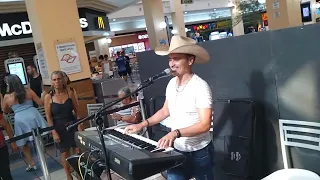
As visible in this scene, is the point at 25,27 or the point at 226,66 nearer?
the point at 226,66

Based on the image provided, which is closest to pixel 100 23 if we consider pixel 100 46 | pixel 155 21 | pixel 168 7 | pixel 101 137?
pixel 155 21

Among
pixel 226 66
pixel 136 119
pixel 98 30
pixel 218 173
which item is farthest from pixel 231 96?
pixel 98 30

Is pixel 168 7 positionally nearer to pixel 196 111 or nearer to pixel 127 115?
pixel 127 115

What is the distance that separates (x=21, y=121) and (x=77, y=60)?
5.86 ft

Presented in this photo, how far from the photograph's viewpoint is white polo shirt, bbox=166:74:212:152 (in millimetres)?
1677

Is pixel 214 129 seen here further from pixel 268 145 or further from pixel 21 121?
pixel 21 121

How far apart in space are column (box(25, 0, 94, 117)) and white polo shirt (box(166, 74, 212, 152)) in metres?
3.87

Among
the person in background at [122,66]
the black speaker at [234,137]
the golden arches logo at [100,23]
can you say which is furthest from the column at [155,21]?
the black speaker at [234,137]

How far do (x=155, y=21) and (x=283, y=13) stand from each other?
24.9 ft

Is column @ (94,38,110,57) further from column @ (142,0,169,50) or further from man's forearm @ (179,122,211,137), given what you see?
man's forearm @ (179,122,211,137)

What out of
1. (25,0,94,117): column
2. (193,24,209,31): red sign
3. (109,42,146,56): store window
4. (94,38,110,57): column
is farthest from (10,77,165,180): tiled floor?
(193,24,209,31): red sign

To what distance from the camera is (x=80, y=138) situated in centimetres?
200

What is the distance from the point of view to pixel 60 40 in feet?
17.4

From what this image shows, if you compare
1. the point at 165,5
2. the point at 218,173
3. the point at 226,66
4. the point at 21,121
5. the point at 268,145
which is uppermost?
the point at 165,5
